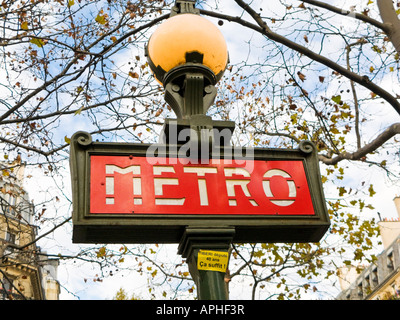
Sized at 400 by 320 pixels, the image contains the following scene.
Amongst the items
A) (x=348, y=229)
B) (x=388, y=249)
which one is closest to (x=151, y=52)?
(x=348, y=229)

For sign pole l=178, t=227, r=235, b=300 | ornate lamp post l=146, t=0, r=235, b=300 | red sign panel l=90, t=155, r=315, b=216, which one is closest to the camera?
sign pole l=178, t=227, r=235, b=300

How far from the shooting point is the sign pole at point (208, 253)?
227 centimetres

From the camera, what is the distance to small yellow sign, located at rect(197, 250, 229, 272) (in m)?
2.30

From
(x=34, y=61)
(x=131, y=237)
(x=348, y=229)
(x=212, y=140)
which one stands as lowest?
(x=131, y=237)

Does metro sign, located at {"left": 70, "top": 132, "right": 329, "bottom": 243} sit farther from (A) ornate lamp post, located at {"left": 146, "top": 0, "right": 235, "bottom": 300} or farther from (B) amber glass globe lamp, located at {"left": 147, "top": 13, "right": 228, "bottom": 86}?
(B) amber glass globe lamp, located at {"left": 147, "top": 13, "right": 228, "bottom": 86}

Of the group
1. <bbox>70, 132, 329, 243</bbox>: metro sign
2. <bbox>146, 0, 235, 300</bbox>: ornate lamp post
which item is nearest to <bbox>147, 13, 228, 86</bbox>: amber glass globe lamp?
<bbox>146, 0, 235, 300</bbox>: ornate lamp post

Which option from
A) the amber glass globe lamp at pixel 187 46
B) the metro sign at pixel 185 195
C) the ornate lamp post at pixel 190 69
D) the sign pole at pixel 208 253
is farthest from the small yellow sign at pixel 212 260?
the amber glass globe lamp at pixel 187 46

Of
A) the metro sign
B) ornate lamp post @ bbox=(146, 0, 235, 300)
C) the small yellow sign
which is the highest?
ornate lamp post @ bbox=(146, 0, 235, 300)

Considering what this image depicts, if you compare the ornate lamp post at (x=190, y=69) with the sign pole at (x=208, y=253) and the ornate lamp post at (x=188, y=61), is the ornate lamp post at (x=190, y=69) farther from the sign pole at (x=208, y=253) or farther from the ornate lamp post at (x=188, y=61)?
the sign pole at (x=208, y=253)

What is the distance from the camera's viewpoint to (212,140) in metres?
2.63

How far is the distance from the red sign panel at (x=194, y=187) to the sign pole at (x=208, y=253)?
106 millimetres
